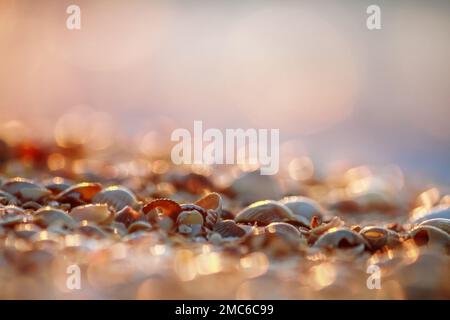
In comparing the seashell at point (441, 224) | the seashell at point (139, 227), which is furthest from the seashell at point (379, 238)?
the seashell at point (139, 227)

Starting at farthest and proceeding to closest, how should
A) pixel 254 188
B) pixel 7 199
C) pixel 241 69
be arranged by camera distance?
pixel 241 69 < pixel 254 188 < pixel 7 199

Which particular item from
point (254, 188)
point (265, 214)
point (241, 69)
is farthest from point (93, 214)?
point (241, 69)

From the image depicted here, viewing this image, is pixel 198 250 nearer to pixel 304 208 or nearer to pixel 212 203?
pixel 212 203

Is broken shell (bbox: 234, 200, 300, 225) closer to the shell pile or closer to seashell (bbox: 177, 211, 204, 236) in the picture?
the shell pile
